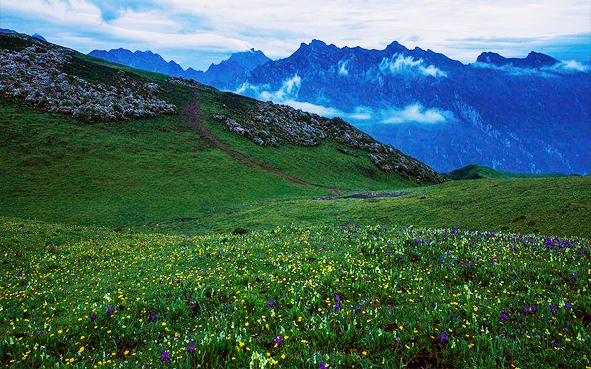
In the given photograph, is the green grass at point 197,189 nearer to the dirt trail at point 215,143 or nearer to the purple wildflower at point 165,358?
the dirt trail at point 215,143

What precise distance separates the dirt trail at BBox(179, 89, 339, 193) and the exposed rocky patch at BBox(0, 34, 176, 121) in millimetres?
6459

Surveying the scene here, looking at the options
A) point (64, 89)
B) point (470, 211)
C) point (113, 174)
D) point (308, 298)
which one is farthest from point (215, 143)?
point (308, 298)

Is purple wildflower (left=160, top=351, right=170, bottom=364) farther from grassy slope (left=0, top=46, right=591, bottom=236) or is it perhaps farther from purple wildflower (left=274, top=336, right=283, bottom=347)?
grassy slope (left=0, top=46, right=591, bottom=236)

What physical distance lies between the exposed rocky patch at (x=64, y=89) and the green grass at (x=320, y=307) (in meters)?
88.6

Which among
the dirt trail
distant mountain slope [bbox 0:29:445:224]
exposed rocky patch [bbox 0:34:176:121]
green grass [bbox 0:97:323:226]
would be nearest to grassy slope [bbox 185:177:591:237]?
green grass [bbox 0:97:323:226]

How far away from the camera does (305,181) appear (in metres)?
86.9

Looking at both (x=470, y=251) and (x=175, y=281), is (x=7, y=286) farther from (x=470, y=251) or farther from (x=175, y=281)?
(x=470, y=251)

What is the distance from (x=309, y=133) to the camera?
129375 millimetres

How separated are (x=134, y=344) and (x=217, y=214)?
48770mm

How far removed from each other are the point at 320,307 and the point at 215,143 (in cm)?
9221

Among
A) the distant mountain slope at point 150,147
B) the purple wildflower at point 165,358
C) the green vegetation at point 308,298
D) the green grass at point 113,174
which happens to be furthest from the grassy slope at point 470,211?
the purple wildflower at point 165,358

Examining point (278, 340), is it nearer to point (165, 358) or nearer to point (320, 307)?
point (320, 307)

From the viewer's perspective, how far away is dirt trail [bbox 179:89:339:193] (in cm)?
8695

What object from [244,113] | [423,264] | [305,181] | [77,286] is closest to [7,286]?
[77,286]
